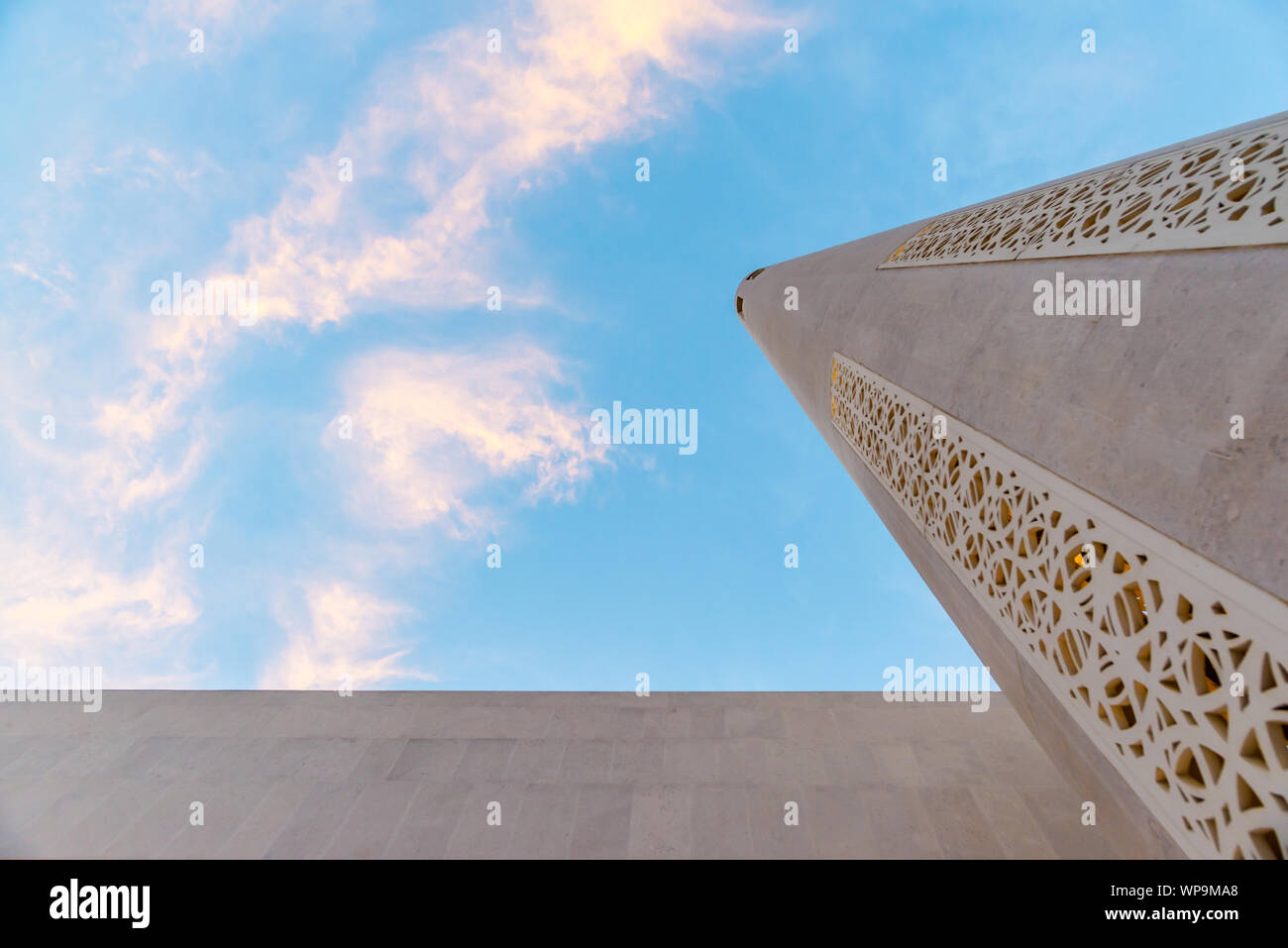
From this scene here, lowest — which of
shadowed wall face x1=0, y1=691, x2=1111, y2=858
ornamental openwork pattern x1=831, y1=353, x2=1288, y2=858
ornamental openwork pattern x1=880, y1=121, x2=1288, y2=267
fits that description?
shadowed wall face x1=0, y1=691, x2=1111, y2=858

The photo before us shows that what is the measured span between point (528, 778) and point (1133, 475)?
6.81 meters

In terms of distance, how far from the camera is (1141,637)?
2.79 meters

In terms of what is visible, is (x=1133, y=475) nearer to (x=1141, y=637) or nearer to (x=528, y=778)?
(x=1141, y=637)

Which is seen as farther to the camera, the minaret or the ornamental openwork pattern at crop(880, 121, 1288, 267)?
the ornamental openwork pattern at crop(880, 121, 1288, 267)

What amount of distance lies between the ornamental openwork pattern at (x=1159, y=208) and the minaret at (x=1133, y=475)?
2 cm

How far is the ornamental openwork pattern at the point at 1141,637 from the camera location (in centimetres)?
217

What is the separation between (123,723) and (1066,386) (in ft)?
35.5

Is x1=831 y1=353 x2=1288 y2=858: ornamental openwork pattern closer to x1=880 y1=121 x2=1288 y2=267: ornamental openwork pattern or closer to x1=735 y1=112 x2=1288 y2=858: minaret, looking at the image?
x1=735 y1=112 x2=1288 y2=858: minaret

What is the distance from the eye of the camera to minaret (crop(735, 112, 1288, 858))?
2270 millimetres

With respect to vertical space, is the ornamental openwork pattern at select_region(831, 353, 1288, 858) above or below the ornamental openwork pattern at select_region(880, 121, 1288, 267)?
below

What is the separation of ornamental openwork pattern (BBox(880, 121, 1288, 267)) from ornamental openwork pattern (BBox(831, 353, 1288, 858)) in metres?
1.24
